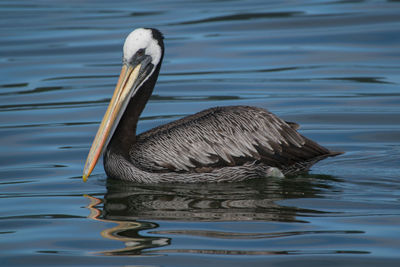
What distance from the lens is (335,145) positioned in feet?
29.5

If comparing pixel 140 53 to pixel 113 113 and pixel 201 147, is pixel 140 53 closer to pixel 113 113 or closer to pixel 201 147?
pixel 113 113

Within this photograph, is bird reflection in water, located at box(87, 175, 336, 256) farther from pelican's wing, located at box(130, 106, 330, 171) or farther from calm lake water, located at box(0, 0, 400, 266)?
pelican's wing, located at box(130, 106, 330, 171)

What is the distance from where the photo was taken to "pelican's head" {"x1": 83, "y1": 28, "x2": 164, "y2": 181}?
7.70 meters

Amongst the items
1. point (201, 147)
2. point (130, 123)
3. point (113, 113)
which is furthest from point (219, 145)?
point (113, 113)

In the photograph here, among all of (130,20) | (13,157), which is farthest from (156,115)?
(130,20)

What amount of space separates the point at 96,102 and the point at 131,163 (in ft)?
13.0

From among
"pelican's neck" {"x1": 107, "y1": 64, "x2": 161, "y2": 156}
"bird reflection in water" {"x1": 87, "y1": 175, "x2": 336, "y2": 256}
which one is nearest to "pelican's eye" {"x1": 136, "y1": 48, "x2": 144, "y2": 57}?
"pelican's neck" {"x1": 107, "y1": 64, "x2": 161, "y2": 156}

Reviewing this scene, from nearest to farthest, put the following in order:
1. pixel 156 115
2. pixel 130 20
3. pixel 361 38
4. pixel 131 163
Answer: pixel 131 163
pixel 156 115
pixel 361 38
pixel 130 20

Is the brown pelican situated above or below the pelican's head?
below

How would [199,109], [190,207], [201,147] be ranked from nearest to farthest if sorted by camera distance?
[190,207], [201,147], [199,109]

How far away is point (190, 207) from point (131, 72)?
1.64 m

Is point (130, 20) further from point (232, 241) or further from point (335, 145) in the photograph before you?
point (232, 241)

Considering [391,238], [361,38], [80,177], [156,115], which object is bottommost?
[391,238]

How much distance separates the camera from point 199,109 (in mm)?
10805
